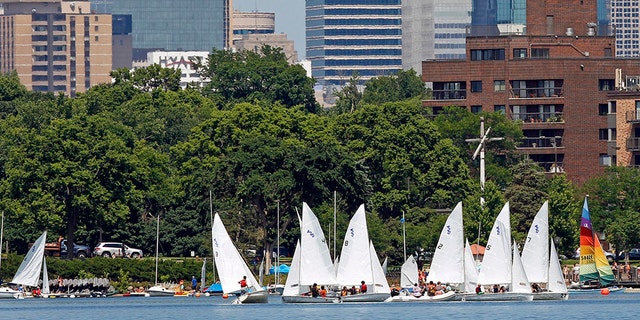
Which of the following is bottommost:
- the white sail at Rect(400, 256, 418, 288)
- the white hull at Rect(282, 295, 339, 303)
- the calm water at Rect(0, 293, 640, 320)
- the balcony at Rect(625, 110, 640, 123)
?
the calm water at Rect(0, 293, 640, 320)

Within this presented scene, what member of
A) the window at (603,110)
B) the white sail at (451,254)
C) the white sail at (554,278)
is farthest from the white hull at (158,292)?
the window at (603,110)

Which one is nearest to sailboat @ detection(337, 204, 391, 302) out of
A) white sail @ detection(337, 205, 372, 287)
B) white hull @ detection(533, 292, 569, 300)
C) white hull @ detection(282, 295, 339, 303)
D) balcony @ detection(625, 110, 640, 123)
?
white sail @ detection(337, 205, 372, 287)

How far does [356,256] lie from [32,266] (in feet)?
106

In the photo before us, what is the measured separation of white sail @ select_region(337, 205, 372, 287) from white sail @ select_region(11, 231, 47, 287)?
3006 centimetres

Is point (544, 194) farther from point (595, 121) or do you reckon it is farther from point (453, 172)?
point (595, 121)

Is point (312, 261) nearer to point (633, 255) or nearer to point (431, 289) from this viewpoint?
point (431, 289)

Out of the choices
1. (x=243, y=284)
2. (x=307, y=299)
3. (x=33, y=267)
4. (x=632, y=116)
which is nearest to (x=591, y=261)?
(x=307, y=299)

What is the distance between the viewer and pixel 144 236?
534 ft

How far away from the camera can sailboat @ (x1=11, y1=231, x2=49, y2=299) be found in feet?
469

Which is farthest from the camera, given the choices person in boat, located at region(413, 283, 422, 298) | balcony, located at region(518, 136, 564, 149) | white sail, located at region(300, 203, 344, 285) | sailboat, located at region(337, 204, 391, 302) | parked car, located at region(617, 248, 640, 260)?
balcony, located at region(518, 136, 564, 149)

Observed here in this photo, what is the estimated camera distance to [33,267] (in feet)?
472

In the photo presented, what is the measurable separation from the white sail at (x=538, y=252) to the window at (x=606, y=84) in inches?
2867

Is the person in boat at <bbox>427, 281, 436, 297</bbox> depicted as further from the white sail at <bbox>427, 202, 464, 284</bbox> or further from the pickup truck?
the pickup truck

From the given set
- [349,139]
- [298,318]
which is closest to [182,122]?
[349,139]
